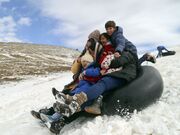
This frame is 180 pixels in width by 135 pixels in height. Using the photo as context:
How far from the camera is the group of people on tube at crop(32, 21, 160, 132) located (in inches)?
218

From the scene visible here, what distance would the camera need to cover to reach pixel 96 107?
5832 millimetres

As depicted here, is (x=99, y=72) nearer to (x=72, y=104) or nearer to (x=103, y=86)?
(x=103, y=86)

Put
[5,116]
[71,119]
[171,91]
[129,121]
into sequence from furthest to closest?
[5,116]
[171,91]
[71,119]
[129,121]

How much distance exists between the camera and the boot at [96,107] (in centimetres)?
576

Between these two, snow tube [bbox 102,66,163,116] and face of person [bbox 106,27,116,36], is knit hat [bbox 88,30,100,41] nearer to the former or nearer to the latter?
face of person [bbox 106,27,116,36]

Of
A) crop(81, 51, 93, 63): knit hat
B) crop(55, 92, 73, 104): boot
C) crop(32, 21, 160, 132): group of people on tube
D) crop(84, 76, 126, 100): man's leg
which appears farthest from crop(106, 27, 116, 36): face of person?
crop(55, 92, 73, 104): boot

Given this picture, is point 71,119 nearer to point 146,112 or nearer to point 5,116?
point 146,112

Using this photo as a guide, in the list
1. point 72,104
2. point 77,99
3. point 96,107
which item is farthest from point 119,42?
point 72,104

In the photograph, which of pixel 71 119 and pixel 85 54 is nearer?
pixel 71 119

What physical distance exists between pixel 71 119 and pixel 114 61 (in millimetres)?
1508

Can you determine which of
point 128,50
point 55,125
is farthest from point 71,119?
point 128,50

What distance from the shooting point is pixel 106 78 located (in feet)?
19.3

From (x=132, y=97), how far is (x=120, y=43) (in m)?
1.14

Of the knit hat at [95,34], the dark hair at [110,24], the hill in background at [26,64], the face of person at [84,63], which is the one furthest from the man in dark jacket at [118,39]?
the hill in background at [26,64]
